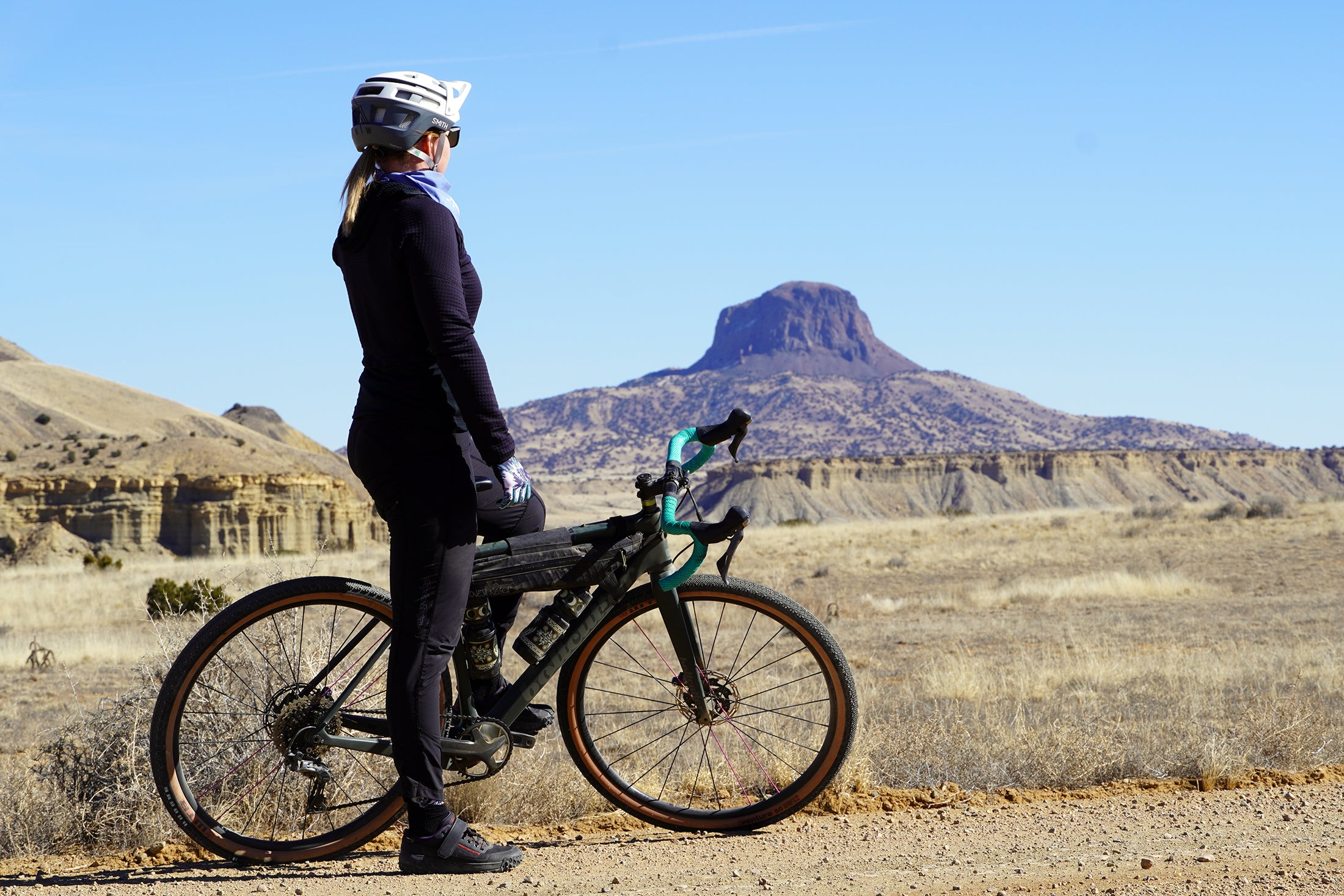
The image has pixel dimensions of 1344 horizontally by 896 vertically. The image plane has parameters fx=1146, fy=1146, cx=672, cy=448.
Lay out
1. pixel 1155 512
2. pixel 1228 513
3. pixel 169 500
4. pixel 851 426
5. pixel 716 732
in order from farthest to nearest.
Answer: pixel 851 426, pixel 1155 512, pixel 169 500, pixel 1228 513, pixel 716 732

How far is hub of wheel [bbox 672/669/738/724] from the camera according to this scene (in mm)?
3926

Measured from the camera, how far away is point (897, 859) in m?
3.55

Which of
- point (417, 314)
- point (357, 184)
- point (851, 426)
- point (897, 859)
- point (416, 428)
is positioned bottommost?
point (897, 859)

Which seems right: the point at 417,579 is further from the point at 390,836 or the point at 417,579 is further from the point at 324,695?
the point at 390,836

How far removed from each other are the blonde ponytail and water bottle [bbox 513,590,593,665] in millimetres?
1346

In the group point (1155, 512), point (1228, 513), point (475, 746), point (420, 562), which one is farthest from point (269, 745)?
point (1155, 512)

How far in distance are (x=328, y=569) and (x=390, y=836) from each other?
26.7 meters

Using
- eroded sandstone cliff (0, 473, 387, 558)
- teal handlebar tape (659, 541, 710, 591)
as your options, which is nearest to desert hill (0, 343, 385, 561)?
eroded sandstone cliff (0, 473, 387, 558)

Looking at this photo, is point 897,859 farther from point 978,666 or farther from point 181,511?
point 181,511

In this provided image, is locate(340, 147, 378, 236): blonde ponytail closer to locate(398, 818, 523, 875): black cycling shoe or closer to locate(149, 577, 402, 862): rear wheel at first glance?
locate(149, 577, 402, 862): rear wheel

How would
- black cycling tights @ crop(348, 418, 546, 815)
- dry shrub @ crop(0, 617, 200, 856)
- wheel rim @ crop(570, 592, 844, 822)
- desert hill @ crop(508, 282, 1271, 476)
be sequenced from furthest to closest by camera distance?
desert hill @ crop(508, 282, 1271, 476) → dry shrub @ crop(0, 617, 200, 856) → wheel rim @ crop(570, 592, 844, 822) → black cycling tights @ crop(348, 418, 546, 815)

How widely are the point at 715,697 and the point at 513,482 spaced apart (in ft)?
3.52

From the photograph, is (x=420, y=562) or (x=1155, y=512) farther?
(x=1155, y=512)

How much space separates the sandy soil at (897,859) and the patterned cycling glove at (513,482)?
1.15 m
